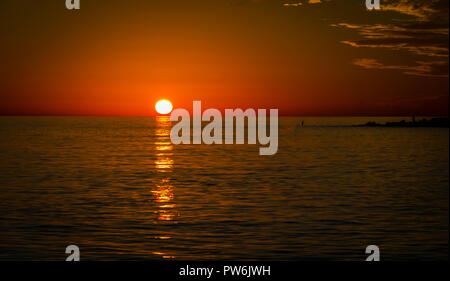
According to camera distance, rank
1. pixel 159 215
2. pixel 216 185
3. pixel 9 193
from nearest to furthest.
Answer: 1. pixel 159 215
2. pixel 9 193
3. pixel 216 185

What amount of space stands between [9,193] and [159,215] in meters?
12.2

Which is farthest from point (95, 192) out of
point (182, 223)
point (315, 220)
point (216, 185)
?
point (315, 220)

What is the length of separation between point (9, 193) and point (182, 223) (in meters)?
14.4

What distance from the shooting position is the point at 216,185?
35.4 m

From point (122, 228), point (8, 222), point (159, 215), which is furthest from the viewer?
point (159, 215)

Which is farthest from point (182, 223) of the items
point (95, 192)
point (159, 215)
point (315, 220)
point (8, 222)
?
point (95, 192)
